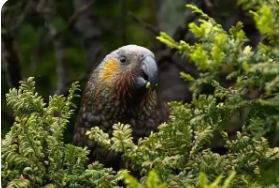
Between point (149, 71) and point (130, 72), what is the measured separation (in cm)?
21

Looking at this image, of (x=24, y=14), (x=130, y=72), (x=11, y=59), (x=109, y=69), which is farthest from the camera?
(x=24, y=14)

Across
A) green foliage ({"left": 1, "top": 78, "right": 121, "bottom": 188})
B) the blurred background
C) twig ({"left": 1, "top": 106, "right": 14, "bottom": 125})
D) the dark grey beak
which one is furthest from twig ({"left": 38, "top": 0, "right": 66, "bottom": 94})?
green foliage ({"left": 1, "top": 78, "right": 121, "bottom": 188})

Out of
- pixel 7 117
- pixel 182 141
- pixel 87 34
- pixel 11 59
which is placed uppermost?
pixel 87 34

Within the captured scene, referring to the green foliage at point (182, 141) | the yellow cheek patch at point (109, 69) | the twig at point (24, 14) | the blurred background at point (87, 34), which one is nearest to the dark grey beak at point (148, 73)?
the yellow cheek patch at point (109, 69)

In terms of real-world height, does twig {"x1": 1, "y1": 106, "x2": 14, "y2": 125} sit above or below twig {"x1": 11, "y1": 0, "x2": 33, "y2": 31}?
below

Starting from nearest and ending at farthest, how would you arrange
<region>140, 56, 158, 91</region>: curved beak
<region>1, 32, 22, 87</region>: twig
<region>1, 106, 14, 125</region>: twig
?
<region>140, 56, 158, 91</region>: curved beak → <region>1, 32, 22, 87</region>: twig → <region>1, 106, 14, 125</region>: twig

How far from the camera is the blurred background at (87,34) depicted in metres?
4.69

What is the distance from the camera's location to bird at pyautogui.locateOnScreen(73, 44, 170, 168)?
3447mm

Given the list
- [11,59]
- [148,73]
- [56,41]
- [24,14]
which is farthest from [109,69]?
[24,14]

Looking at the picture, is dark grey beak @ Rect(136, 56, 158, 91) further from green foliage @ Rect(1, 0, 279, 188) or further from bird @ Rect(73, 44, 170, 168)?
green foliage @ Rect(1, 0, 279, 188)

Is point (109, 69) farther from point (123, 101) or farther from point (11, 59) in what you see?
point (11, 59)

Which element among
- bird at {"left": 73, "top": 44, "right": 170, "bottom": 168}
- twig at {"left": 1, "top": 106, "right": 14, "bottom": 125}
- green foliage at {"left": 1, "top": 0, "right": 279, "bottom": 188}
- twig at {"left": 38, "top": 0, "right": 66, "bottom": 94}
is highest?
twig at {"left": 38, "top": 0, "right": 66, "bottom": 94}

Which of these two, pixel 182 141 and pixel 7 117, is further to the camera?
pixel 7 117

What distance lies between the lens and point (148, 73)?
11.0 ft
